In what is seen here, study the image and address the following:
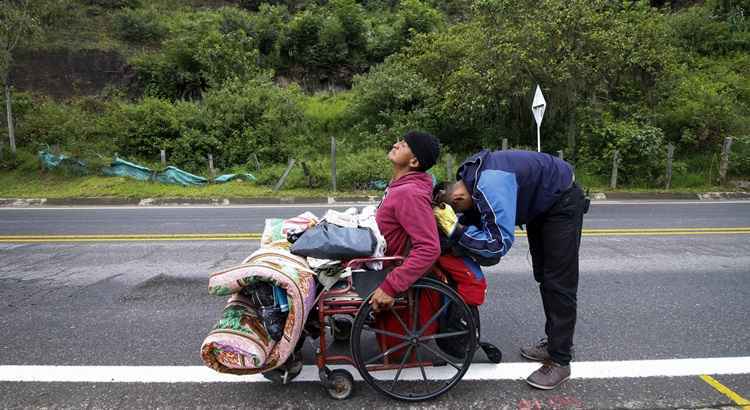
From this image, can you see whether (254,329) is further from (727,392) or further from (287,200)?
(287,200)

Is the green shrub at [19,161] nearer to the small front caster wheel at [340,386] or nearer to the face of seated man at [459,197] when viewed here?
the small front caster wheel at [340,386]

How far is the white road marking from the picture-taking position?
2908mm

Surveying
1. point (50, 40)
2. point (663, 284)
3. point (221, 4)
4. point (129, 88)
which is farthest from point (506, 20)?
point (221, 4)

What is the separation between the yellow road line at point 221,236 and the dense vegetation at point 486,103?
6.70m

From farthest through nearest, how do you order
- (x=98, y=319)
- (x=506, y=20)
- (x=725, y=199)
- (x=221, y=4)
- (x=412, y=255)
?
(x=221, y=4)
(x=506, y=20)
(x=725, y=199)
(x=98, y=319)
(x=412, y=255)

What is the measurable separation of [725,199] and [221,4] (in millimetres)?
34634

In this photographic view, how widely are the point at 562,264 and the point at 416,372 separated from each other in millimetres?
1176

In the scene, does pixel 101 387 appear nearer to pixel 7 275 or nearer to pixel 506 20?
pixel 7 275

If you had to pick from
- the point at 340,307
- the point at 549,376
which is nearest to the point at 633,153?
the point at 549,376

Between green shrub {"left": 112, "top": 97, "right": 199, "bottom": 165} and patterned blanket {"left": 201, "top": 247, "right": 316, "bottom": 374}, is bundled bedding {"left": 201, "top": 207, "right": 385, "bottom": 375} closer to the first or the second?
patterned blanket {"left": 201, "top": 247, "right": 316, "bottom": 374}

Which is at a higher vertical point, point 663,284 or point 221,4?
point 221,4

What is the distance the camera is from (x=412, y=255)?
2.55m

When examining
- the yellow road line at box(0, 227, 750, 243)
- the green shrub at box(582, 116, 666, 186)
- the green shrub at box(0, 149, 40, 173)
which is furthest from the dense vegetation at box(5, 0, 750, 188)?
the yellow road line at box(0, 227, 750, 243)

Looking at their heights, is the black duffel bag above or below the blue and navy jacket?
below
